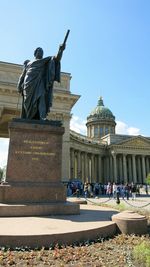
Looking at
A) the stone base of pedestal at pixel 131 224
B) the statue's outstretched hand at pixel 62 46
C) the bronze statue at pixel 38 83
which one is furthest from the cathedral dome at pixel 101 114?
the stone base of pedestal at pixel 131 224

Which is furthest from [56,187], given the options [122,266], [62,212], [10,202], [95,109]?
[95,109]

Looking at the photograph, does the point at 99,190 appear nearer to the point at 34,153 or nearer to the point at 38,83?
the point at 38,83

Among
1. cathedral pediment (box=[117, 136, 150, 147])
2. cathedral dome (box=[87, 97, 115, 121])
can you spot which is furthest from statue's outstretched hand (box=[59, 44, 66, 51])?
cathedral dome (box=[87, 97, 115, 121])

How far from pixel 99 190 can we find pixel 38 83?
126 ft

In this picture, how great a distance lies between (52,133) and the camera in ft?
35.4

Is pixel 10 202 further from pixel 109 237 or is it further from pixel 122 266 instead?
pixel 122 266

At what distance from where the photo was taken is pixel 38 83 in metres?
11.7

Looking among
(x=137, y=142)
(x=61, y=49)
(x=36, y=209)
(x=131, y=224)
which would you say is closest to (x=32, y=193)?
(x=36, y=209)

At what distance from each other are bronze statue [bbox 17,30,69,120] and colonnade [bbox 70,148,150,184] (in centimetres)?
7220

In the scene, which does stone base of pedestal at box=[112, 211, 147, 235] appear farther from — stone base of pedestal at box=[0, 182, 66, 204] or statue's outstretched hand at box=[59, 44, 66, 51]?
statue's outstretched hand at box=[59, 44, 66, 51]

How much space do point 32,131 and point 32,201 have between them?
2.62 m

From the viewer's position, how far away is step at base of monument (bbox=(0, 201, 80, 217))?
8.98m

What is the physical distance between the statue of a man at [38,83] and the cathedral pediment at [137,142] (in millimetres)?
76638

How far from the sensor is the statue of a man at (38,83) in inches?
452
